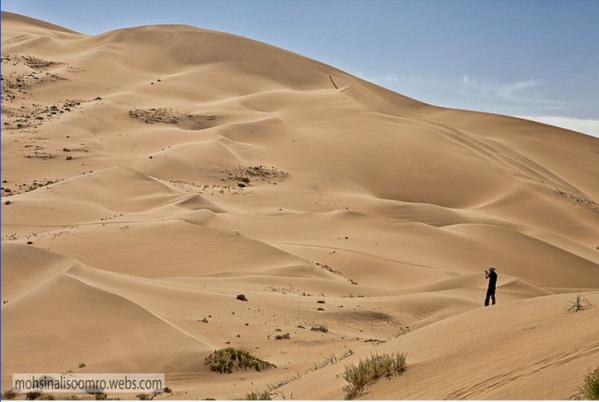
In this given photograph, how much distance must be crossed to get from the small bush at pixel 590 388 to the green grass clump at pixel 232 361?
679 centimetres

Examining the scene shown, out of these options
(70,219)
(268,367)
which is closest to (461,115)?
(70,219)

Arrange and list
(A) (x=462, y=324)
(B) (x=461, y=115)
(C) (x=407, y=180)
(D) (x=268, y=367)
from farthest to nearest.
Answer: (B) (x=461, y=115)
(C) (x=407, y=180)
(D) (x=268, y=367)
(A) (x=462, y=324)

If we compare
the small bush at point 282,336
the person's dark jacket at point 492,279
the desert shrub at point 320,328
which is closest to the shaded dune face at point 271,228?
the desert shrub at point 320,328

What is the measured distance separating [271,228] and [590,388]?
891 inches

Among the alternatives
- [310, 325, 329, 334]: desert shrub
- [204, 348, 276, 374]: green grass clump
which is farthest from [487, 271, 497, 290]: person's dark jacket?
[204, 348, 276, 374]: green grass clump

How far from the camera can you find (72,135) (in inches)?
1528

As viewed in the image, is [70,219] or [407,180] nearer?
[70,219]

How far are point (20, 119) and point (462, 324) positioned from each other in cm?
3407

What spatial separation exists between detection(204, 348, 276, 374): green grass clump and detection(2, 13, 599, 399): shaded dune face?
6.6 inches

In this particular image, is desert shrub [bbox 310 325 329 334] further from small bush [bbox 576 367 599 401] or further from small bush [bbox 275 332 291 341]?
small bush [bbox 576 367 599 401]

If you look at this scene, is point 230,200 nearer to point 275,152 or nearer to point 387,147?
point 275,152

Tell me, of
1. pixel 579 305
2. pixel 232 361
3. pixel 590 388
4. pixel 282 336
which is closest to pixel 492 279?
pixel 282 336

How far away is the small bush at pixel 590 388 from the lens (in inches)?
278

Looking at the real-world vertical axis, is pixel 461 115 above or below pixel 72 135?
above
